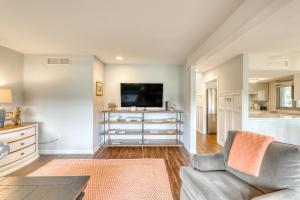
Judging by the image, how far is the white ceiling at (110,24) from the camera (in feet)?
6.66

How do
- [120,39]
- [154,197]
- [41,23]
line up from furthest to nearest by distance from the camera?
1. [120,39]
2. [41,23]
3. [154,197]

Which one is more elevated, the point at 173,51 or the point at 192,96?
the point at 173,51

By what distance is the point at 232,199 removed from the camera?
4.73ft

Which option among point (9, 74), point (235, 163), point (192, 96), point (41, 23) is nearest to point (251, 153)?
point (235, 163)

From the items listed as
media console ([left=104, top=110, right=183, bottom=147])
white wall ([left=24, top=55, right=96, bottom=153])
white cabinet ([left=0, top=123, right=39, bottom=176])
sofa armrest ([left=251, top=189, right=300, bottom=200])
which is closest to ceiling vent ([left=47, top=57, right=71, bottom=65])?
white wall ([left=24, top=55, right=96, bottom=153])

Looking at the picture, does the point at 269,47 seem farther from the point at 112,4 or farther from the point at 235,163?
the point at 112,4

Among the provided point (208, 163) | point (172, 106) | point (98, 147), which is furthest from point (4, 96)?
point (172, 106)

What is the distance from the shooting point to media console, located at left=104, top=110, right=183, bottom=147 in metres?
4.83

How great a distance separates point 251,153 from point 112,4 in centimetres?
221

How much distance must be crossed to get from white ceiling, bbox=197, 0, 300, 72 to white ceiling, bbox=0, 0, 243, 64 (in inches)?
19.3

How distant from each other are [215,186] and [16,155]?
11.7 feet

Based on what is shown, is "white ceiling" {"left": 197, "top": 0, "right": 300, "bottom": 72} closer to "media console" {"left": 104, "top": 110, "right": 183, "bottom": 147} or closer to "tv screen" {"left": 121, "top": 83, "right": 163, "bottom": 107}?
"tv screen" {"left": 121, "top": 83, "right": 163, "bottom": 107}

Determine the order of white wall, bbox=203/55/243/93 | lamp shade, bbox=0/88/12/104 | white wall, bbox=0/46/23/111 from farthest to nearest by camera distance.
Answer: white wall, bbox=203/55/243/93 < white wall, bbox=0/46/23/111 < lamp shade, bbox=0/88/12/104

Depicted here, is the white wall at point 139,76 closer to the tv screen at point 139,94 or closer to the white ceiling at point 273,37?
the tv screen at point 139,94
